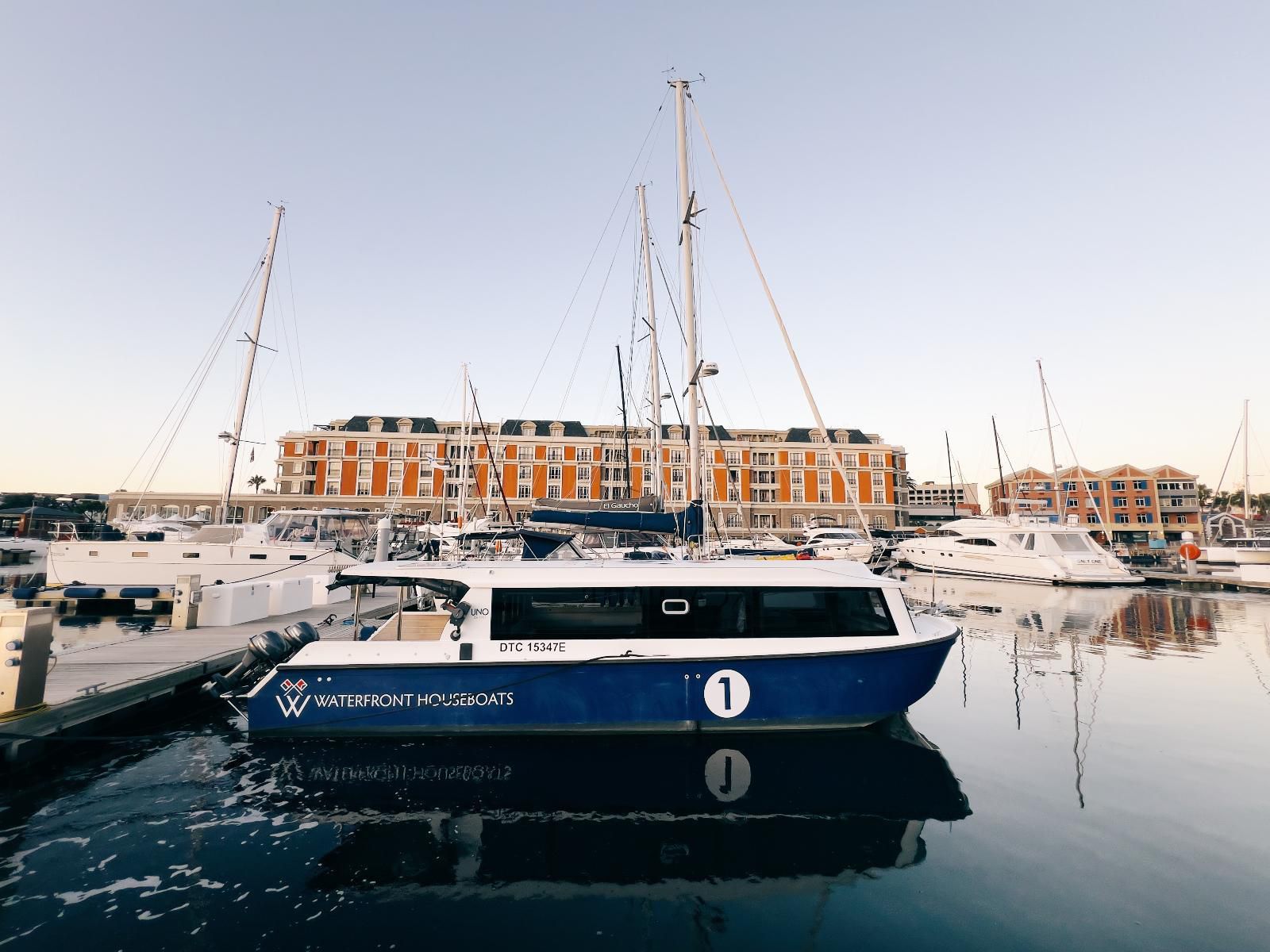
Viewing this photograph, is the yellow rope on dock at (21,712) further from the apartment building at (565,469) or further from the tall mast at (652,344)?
the apartment building at (565,469)

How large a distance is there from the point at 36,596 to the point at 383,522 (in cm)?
1662

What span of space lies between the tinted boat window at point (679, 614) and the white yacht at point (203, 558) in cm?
1573

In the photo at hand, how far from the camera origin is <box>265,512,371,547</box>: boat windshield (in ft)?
76.6

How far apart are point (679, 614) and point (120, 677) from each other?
343 inches

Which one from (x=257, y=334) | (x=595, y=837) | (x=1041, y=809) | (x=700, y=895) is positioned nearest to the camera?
(x=700, y=895)

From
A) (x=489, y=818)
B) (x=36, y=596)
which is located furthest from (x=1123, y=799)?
(x=36, y=596)

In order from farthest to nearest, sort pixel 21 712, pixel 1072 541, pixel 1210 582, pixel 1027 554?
pixel 1027 554
pixel 1072 541
pixel 1210 582
pixel 21 712

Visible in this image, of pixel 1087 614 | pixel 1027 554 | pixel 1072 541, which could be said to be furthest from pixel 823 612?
pixel 1072 541

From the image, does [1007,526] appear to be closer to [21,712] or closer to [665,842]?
[665,842]

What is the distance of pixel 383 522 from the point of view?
942 centimetres

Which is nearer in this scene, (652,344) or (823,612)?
(823,612)

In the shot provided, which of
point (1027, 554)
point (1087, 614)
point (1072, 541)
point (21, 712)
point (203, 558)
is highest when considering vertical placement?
point (1072, 541)

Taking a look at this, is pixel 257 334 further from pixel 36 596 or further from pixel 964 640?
pixel 964 640

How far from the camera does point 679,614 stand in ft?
27.0
